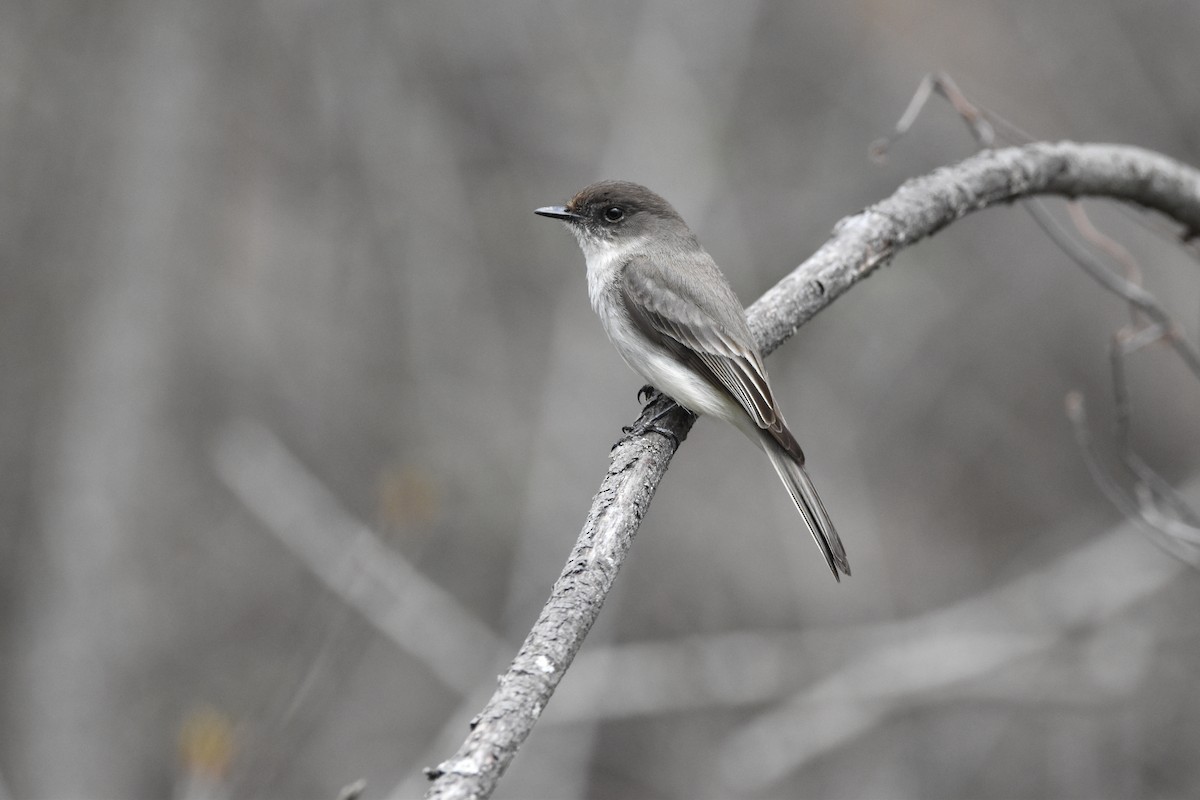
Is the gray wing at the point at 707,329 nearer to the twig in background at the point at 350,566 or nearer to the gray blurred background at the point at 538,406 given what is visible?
the gray blurred background at the point at 538,406

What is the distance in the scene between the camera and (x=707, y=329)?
12.7 ft

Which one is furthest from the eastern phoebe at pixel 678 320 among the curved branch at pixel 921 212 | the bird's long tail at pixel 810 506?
the curved branch at pixel 921 212

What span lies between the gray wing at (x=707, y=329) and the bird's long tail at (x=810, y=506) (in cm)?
6

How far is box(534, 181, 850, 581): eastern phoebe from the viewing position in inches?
145

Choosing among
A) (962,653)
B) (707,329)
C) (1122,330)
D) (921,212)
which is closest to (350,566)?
(707,329)

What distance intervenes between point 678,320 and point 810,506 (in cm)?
85

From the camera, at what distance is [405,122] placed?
6.86 metres

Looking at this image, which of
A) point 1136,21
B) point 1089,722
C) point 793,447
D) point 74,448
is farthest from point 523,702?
point 1136,21

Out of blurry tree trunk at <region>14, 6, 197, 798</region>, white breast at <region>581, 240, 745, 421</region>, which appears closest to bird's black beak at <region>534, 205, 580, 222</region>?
white breast at <region>581, 240, 745, 421</region>

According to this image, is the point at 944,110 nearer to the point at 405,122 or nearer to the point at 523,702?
the point at 405,122

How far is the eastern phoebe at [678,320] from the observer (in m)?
3.69

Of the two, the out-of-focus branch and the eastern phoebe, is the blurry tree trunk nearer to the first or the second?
the eastern phoebe

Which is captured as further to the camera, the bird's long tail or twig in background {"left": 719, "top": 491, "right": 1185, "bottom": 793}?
twig in background {"left": 719, "top": 491, "right": 1185, "bottom": 793}

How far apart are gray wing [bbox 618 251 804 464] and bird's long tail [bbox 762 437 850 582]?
6cm
